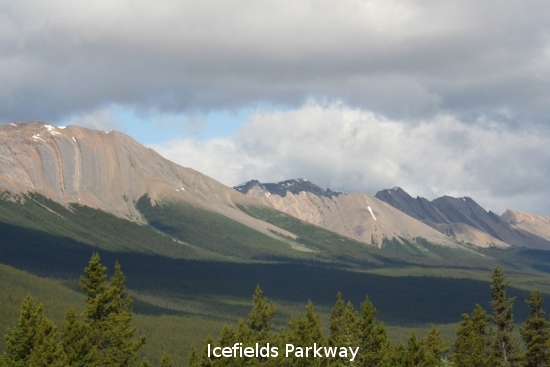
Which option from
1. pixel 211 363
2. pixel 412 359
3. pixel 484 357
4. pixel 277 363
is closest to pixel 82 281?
pixel 211 363

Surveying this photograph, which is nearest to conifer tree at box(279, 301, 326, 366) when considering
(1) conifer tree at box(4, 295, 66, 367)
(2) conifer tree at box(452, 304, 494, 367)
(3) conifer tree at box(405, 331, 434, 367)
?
(3) conifer tree at box(405, 331, 434, 367)

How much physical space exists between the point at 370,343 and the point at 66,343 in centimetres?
3373

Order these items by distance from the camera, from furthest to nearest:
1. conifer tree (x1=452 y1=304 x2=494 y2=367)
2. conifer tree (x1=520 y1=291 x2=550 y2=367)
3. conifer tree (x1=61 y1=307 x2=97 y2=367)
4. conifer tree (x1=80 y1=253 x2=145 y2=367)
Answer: conifer tree (x1=520 y1=291 x2=550 y2=367), conifer tree (x1=452 y1=304 x2=494 y2=367), conifer tree (x1=80 y1=253 x2=145 y2=367), conifer tree (x1=61 y1=307 x2=97 y2=367)

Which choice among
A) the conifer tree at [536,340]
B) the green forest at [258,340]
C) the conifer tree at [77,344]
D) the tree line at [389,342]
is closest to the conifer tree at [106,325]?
the green forest at [258,340]

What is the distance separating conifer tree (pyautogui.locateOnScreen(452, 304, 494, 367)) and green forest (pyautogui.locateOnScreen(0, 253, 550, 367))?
0.09 m

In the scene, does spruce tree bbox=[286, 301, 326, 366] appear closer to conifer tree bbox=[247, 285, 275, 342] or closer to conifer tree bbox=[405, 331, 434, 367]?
conifer tree bbox=[247, 285, 275, 342]

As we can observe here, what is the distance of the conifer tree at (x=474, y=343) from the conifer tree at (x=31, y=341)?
41.4 m

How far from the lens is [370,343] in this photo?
92.6 meters

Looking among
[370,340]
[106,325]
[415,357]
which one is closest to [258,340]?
[370,340]

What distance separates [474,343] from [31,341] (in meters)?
43.6

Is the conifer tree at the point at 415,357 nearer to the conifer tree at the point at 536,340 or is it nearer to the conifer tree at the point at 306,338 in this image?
the conifer tree at the point at 306,338

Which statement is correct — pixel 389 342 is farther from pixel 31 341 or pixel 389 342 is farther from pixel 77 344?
pixel 31 341

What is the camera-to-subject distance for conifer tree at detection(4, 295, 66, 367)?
6494 cm

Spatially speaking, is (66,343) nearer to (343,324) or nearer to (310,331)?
(310,331)
